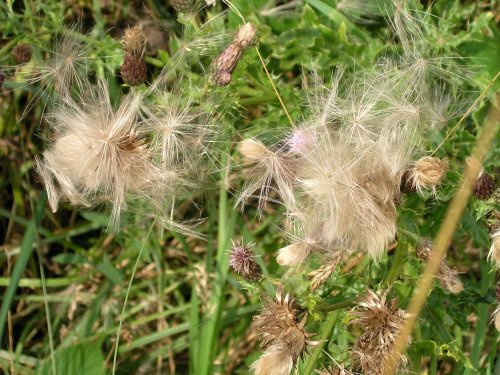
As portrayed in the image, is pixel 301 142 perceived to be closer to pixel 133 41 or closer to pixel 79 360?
pixel 133 41

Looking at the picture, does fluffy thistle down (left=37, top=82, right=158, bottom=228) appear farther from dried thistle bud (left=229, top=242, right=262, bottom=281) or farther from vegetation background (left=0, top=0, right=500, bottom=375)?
dried thistle bud (left=229, top=242, right=262, bottom=281)

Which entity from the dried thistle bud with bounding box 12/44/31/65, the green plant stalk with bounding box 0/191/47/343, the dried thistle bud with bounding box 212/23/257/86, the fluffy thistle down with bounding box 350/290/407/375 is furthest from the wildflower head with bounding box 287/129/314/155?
the green plant stalk with bounding box 0/191/47/343

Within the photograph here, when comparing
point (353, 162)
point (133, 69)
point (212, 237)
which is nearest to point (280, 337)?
point (353, 162)

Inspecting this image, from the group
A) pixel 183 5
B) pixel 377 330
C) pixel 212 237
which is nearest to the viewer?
pixel 377 330

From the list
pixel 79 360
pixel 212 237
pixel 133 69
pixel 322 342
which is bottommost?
pixel 79 360

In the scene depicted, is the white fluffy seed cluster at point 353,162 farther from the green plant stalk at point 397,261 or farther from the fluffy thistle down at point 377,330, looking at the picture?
the fluffy thistle down at point 377,330

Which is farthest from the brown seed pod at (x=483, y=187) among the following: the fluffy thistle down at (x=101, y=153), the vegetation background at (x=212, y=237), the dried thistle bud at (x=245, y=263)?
the fluffy thistle down at (x=101, y=153)

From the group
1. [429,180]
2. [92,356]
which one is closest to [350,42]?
[429,180]
